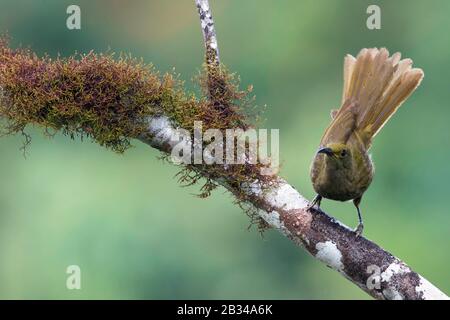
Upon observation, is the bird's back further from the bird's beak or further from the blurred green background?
the blurred green background

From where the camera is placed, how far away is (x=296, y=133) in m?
16.4

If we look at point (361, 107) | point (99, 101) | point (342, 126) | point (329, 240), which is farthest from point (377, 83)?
point (99, 101)

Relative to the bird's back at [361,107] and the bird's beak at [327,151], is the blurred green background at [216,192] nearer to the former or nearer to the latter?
the bird's back at [361,107]

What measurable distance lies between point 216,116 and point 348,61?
0.87 meters

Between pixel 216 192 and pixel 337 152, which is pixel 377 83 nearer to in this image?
pixel 337 152

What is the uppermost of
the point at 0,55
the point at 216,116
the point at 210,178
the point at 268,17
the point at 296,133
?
the point at 268,17

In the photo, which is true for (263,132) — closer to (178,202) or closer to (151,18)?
(178,202)

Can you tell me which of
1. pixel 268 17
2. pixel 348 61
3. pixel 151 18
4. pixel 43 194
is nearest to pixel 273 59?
pixel 268 17

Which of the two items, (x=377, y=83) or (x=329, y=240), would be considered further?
(x=377, y=83)

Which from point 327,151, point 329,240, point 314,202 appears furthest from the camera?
point 327,151

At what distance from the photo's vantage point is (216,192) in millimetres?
13273

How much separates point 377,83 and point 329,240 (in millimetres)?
976

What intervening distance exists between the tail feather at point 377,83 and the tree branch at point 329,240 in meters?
0.73

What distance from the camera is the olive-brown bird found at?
14.8ft
